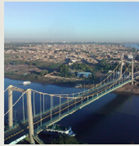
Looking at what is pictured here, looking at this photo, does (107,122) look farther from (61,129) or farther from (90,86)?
(90,86)

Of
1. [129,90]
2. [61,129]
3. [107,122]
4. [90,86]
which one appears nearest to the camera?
[61,129]

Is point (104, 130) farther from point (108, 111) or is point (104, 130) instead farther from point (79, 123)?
point (108, 111)

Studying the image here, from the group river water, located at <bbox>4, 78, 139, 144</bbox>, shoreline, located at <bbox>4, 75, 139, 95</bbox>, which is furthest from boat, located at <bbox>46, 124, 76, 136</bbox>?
shoreline, located at <bbox>4, 75, 139, 95</bbox>

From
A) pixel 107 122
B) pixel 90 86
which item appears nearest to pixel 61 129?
pixel 107 122

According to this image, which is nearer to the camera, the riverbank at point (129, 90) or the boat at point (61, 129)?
the boat at point (61, 129)

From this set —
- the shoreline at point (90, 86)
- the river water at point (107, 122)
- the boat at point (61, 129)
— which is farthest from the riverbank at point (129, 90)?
the boat at point (61, 129)

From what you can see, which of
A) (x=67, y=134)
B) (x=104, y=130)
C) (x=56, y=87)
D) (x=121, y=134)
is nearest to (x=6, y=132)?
(x=67, y=134)

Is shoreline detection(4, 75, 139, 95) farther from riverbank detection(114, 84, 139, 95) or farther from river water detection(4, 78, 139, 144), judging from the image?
river water detection(4, 78, 139, 144)

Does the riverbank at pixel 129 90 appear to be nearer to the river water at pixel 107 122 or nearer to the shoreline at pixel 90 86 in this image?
the shoreline at pixel 90 86
